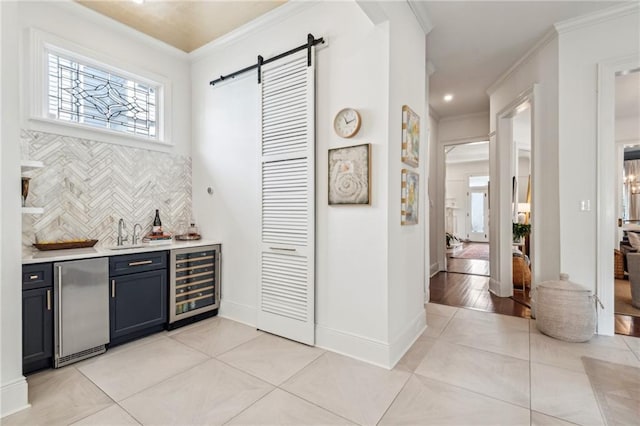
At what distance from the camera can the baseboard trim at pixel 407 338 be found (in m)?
2.38

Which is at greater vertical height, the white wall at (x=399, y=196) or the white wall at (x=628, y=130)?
the white wall at (x=628, y=130)

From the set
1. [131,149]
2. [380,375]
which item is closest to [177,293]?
[131,149]

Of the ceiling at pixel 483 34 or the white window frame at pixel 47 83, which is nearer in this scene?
the white window frame at pixel 47 83

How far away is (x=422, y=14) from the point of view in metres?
2.86

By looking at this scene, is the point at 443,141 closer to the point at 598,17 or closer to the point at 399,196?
the point at 598,17

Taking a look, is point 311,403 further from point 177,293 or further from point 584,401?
point 177,293

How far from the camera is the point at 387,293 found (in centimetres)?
235

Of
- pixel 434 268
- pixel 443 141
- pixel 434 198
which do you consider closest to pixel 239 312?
pixel 434 268

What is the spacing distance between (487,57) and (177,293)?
455 centimetres

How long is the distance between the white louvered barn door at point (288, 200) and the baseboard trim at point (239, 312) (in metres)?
0.17

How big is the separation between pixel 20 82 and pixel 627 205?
10.7 meters

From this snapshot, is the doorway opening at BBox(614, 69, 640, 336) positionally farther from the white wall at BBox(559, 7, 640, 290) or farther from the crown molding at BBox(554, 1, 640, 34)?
the crown molding at BBox(554, 1, 640, 34)

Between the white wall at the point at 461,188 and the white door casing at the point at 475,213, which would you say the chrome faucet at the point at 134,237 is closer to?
the white wall at the point at 461,188

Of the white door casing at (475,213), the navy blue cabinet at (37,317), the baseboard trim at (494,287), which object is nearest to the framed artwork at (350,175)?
the navy blue cabinet at (37,317)
